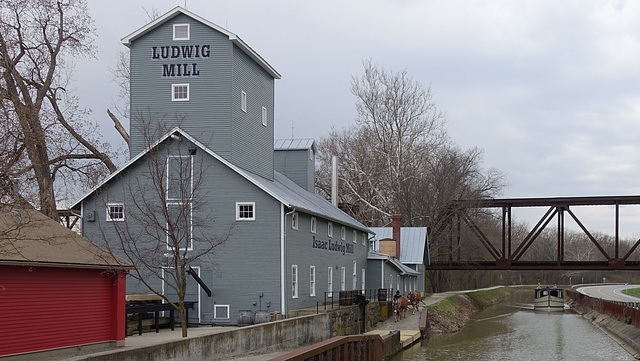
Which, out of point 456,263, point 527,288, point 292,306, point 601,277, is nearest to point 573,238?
point 601,277

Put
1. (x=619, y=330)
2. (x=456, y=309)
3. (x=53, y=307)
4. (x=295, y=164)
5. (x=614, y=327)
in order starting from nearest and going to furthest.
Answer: (x=53, y=307) → (x=619, y=330) → (x=614, y=327) → (x=295, y=164) → (x=456, y=309)

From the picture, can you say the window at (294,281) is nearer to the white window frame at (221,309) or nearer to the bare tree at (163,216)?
the white window frame at (221,309)

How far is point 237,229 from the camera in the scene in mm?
30109

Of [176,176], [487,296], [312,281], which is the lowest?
[487,296]

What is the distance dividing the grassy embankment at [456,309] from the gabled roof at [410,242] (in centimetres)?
394

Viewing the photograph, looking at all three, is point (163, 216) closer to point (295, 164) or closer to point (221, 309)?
point (221, 309)

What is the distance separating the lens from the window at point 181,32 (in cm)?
3156

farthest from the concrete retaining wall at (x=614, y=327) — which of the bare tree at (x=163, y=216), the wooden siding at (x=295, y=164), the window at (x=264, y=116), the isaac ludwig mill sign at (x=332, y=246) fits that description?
the window at (x=264, y=116)

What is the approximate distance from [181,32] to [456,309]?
32.8m

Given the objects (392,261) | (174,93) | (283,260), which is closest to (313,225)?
(283,260)

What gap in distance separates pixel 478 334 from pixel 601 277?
377 feet

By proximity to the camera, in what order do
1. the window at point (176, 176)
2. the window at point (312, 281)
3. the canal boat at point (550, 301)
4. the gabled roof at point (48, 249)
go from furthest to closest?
the canal boat at point (550, 301) → the window at point (312, 281) → the window at point (176, 176) → the gabled roof at point (48, 249)

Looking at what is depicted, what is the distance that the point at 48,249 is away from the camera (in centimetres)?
1891

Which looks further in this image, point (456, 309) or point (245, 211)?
point (456, 309)
